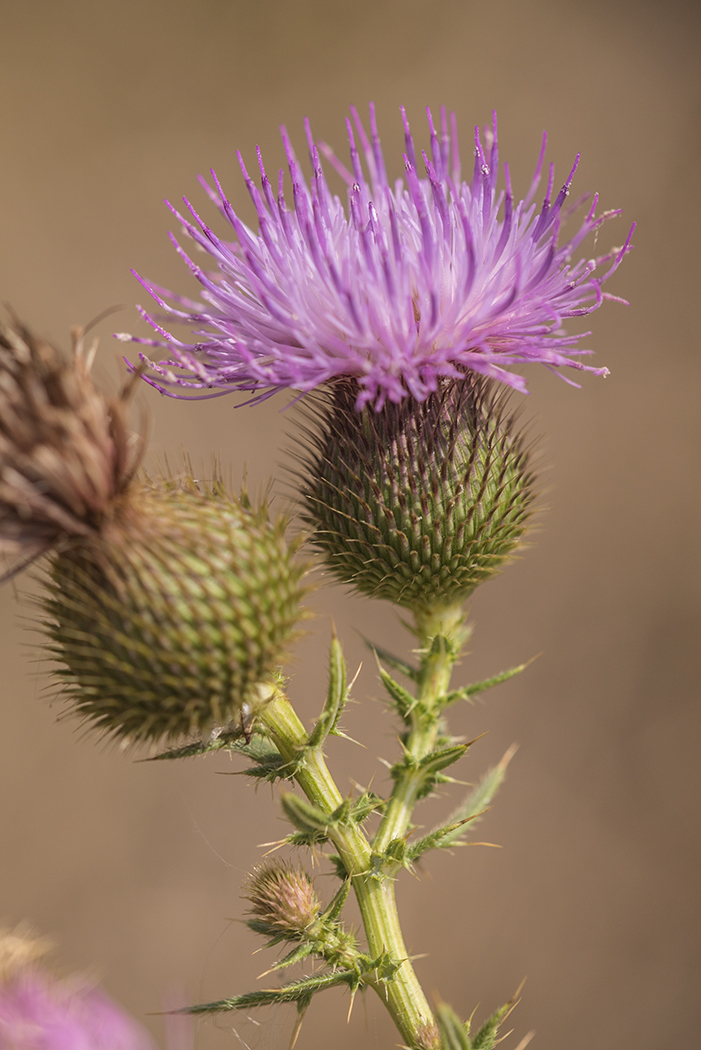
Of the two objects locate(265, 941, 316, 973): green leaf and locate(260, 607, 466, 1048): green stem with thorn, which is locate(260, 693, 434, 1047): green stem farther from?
locate(265, 941, 316, 973): green leaf

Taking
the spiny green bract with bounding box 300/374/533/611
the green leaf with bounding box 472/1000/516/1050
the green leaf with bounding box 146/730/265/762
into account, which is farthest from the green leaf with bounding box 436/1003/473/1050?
the spiny green bract with bounding box 300/374/533/611

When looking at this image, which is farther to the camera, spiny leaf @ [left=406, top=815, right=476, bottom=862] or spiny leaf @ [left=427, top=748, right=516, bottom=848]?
spiny leaf @ [left=427, top=748, right=516, bottom=848]

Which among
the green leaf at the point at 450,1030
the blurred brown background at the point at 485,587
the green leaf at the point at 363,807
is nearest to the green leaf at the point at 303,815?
the green leaf at the point at 363,807

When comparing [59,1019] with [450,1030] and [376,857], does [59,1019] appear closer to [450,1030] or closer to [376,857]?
[450,1030]

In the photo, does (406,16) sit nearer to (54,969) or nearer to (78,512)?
(78,512)

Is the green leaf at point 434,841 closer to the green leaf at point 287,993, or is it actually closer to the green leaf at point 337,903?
the green leaf at point 337,903
